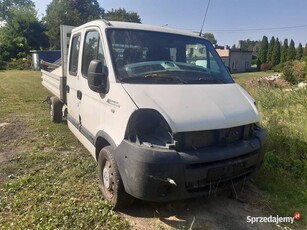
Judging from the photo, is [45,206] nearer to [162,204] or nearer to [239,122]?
[162,204]

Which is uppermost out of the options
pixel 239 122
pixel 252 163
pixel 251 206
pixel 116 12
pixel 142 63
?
pixel 116 12

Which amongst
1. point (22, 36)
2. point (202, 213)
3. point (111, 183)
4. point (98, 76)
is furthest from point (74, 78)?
point (22, 36)

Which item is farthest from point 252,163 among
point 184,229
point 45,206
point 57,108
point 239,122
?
point 57,108

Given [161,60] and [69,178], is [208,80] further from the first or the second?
[69,178]

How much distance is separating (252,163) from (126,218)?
1629 mm

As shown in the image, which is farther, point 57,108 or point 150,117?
point 57,108

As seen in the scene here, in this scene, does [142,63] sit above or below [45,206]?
above

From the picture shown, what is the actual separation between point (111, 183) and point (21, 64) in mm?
34706

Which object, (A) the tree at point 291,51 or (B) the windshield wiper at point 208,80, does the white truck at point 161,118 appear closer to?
(B) the windshield wiper at point 208,80

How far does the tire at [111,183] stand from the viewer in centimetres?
309

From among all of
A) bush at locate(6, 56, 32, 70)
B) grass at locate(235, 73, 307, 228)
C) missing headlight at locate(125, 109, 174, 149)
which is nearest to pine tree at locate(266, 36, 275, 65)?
bush at locate(6, 56, 32, 70)

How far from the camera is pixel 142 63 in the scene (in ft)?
11.4

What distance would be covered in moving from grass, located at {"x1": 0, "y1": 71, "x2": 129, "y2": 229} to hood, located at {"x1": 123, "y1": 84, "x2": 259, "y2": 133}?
136 cm

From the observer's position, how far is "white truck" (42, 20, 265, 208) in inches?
107
